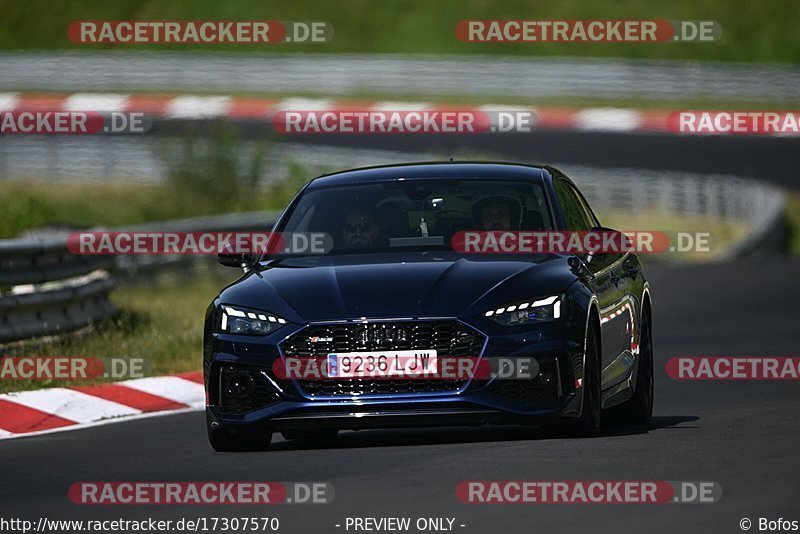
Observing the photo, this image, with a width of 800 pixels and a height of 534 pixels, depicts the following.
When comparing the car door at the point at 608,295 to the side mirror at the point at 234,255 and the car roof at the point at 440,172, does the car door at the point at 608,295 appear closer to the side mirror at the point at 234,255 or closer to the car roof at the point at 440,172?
the car roof at the point at 440,172

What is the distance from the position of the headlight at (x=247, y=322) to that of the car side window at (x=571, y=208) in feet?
6.29

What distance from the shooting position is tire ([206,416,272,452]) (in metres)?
10.3

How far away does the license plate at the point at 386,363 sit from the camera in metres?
9.76

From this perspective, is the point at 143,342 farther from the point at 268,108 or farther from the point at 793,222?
the point at 268,108

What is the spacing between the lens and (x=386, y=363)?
9766 mm

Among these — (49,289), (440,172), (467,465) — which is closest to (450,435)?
(440,172)

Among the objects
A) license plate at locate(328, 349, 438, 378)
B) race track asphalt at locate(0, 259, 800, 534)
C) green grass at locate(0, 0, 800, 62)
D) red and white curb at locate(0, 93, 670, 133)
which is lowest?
race track asphalt at locate(0, 259, 800, 534)

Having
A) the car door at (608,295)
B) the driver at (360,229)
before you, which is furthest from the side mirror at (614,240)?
the driver at (360,229)

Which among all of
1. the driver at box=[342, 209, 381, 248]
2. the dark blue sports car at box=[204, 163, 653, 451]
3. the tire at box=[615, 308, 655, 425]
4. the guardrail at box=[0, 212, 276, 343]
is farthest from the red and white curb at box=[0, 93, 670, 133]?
the dark blue sports car at box=[204, 163, 653, 451]

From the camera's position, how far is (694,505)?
7.97m

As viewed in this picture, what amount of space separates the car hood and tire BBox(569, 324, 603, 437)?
35cm

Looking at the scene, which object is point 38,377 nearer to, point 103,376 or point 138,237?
point 103,376

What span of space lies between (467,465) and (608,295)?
1958mm

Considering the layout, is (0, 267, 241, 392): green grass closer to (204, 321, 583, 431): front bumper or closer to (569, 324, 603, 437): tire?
(204, 321, 583, 431): front bumper
